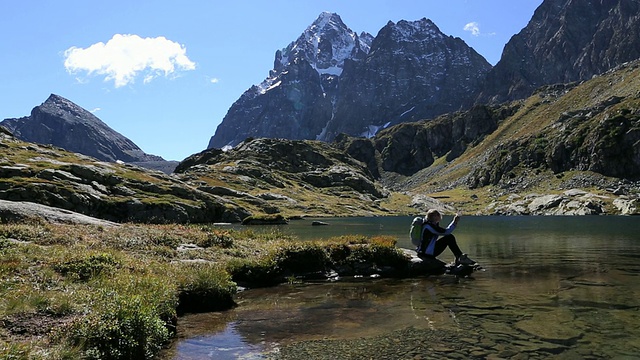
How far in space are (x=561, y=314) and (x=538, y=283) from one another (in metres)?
7.21

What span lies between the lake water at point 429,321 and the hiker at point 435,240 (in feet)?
7.92

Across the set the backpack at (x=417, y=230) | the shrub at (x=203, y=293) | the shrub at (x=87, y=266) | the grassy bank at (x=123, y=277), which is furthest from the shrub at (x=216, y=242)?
the backpack at (x=417, y=230)

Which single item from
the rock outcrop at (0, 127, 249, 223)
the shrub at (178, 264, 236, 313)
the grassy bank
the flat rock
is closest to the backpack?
the grassy bank

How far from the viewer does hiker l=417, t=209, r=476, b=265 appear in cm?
2530

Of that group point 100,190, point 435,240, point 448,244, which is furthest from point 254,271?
point 100,190

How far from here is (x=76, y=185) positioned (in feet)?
349

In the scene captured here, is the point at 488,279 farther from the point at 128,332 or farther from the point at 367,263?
the point at 128,332

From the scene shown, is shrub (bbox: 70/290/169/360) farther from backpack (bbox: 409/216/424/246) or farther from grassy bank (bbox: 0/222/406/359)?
backpack (bbox: 409/216/424/246)

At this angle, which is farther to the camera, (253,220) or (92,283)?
(253,220)

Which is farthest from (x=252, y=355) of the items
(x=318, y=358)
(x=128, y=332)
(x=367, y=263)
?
(x=367, y=263)

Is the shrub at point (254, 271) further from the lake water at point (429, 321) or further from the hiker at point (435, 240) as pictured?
the hiker at point (435, 240)

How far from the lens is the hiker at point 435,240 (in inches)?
996

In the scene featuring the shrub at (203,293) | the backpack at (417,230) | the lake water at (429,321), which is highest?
the backpack at (417,230)

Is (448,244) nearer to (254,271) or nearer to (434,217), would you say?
(434,217)
